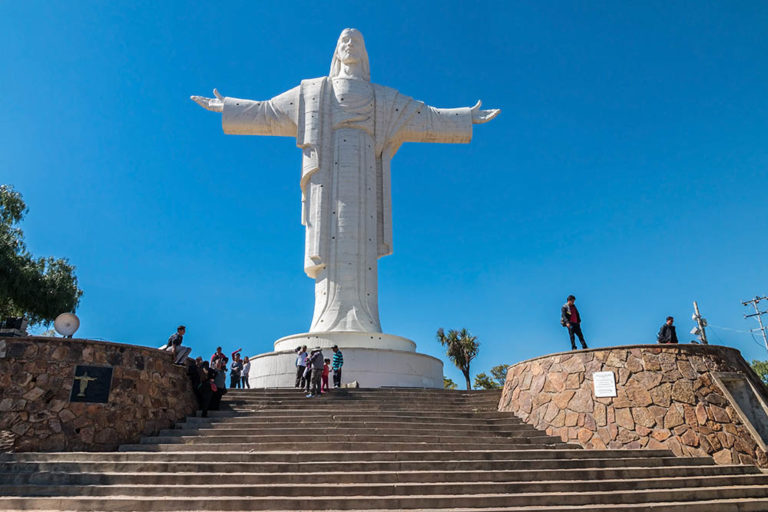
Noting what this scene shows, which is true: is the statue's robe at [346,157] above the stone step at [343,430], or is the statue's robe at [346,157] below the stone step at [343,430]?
above

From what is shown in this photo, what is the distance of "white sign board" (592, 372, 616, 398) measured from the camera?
30.0 ft

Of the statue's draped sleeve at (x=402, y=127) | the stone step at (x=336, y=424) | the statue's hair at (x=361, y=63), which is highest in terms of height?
the statue's hair at (x=361, y=63)

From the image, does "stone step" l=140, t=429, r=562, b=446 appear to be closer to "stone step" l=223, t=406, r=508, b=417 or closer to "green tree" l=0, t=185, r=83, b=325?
"stone step" l=223, t=406, r=508, b=417

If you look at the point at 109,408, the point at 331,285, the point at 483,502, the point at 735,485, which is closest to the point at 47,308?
the point at 331,285

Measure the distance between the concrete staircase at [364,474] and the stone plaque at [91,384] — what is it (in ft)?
3.12

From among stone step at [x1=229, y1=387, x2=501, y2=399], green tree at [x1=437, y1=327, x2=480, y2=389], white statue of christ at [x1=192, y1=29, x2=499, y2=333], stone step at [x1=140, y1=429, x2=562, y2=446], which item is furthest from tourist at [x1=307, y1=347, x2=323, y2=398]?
green tree at [x1=437, y1=327, x2=480, y2=389]

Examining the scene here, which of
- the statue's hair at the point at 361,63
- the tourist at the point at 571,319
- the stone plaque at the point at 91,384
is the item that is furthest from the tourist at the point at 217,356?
the statue's hair at the point at 361,63

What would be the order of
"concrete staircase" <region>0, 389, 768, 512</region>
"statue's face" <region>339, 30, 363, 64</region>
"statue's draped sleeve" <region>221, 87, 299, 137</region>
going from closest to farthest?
"concrete staircase" <region>0, 389, 768, 512</region>
"statue's draped sleeve" <region>221, 87, 299, 137</region>
"statue's face" <region>339, 30, 363, 64</region>

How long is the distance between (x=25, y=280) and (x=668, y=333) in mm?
18878

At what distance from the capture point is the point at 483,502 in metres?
6.39

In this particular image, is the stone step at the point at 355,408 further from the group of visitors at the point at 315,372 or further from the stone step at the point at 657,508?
the stone step at the point at 657,508

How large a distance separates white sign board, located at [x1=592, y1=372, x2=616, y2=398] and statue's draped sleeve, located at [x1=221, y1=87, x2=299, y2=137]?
13258mm

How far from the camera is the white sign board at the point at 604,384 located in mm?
9156

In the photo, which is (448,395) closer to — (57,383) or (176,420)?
(176,420)
